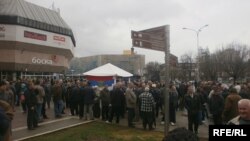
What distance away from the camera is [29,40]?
170 feet

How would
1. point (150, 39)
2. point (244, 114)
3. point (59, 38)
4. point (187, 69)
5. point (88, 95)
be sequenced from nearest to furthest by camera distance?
1. point (244, 114)
2. point (150, 39)
3. point (88, 95)
4. point (59, 38)
5. point (187, 69)

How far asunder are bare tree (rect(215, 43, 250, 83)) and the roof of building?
105ft

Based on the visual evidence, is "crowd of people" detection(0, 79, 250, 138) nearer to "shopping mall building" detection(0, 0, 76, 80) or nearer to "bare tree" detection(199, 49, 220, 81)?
"shopping mall building" detection(0, 0, 76, 80)

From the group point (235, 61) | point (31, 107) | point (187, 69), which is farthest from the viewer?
point (187, 69)

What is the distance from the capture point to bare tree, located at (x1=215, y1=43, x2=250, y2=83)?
73.1m

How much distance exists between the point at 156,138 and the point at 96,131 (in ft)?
7.98

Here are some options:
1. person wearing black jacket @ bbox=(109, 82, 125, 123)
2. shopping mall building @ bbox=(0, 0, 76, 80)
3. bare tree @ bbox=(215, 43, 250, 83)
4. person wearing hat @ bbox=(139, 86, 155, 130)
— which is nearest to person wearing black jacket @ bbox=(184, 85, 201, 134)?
person wearing hat @ bbox=(139, 86, 155, 130)

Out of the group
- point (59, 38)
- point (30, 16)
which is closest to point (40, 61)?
point (59, 38)

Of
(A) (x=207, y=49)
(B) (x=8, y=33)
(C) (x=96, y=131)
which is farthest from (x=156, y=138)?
(A) (x=207, y=49)

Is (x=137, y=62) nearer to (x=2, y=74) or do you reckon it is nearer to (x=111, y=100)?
(x=2, y=74)

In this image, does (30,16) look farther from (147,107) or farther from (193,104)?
(193,104)

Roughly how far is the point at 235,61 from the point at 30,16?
1625 inches

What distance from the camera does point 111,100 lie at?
55.2ft

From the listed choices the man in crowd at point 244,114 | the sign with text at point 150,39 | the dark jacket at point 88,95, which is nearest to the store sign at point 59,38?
the dark jacket at point 88,95
